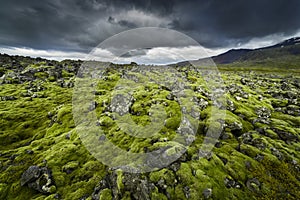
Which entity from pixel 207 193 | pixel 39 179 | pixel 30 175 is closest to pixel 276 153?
pixel 207 193

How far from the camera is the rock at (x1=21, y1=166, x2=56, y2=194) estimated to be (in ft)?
71.8

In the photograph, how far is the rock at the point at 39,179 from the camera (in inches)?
862

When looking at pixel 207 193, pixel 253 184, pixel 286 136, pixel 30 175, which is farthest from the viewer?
pixel 286 136

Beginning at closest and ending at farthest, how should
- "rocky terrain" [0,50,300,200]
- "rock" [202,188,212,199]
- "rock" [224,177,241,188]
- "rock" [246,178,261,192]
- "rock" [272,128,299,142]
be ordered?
"rock" [202,188,212,199] → "rocky terrain" [0,50,300,200] → "rock" [246,178,261,192] → "rock" [224,177,241,188] → "rock" [272,128,299,142]

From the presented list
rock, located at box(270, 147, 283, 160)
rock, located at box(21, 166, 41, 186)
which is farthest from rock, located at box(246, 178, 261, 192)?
rock, located at box(21, 166, 41, 186)

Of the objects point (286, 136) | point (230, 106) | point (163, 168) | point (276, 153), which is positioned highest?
point (230, 106)

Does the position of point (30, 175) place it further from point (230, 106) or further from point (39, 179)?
point (230, 106)

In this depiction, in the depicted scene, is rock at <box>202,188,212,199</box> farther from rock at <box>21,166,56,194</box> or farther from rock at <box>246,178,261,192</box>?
rock at <box>21,166,56,194</box>

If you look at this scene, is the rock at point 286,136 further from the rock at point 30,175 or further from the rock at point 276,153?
the rock at point 30,175

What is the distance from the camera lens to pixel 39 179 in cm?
2281

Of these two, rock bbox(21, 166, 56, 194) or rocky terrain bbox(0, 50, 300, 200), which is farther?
rock bbox(21, 166, 56, 194)

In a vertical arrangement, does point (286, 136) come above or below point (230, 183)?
above

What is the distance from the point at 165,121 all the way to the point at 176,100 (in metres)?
Result: 11.0

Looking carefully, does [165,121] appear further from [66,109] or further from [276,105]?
[276,105]
